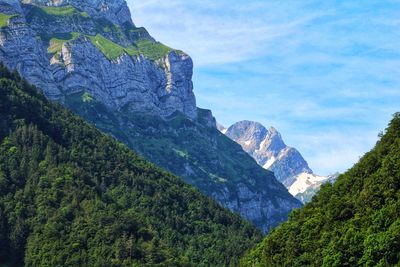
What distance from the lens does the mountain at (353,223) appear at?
128m

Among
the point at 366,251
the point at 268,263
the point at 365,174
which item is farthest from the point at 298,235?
the point at 366,251

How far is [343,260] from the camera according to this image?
13325cm

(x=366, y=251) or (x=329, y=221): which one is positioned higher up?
(x=329, y=221)

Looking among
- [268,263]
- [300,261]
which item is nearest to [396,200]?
[300,261]

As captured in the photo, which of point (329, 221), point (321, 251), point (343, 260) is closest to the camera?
point (343, 260)

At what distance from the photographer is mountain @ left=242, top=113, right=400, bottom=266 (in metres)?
128

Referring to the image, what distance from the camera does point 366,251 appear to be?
418 ft

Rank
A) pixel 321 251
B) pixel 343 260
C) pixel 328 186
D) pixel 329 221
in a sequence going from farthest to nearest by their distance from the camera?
pixel 328 186 → pixel 329 221 → pixel 321 251 → pixel 343 260

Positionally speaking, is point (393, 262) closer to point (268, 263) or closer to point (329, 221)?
point (329, 221)

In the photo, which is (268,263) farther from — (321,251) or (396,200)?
(396,200)

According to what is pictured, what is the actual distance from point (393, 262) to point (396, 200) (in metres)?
19.5

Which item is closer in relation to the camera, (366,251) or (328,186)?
(366,251)

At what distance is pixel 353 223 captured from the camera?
14200cm

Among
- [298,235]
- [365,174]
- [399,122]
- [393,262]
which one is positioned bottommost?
[393,262]
